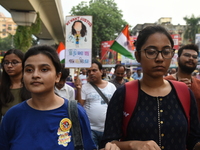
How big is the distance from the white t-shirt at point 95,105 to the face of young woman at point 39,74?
2.07 m

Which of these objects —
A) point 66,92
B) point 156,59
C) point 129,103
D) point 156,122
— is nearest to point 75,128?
point 129,103

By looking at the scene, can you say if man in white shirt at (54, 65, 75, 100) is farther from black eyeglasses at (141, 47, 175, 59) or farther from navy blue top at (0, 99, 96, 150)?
black eyeglasses at (141, 47, 175, 59)

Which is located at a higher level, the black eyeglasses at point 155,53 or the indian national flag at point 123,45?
the indian national flag at point 123,45

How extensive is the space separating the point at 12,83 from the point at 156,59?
6.84ft

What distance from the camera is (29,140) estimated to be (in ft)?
5.23

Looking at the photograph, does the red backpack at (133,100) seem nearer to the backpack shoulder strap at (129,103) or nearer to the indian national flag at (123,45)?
the backpack shoulder strap at (129,103)

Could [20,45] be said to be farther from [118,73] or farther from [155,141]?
[155,141]

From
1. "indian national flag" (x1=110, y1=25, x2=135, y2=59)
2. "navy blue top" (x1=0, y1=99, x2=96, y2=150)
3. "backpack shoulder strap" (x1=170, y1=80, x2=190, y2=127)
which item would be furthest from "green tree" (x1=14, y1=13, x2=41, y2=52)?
"backpack shoulder strap" (x1=170, y1=80, x2=190, y2=127)

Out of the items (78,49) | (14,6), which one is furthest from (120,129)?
(14,6)

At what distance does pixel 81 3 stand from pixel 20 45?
2610 centimetres

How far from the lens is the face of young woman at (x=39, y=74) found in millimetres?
1684

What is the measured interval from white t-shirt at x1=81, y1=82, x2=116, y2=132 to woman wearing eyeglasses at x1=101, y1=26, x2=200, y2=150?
1.97 m

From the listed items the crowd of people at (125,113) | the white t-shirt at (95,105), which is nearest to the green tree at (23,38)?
the white t-shirt at (95,105)

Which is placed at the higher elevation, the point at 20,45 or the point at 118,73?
the point at 20,45
